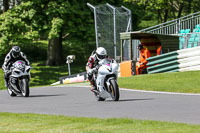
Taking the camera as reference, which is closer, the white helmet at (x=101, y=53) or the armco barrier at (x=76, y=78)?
the white helmet at (x=101, y=53)

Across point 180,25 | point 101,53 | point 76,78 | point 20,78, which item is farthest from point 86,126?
point 180,25

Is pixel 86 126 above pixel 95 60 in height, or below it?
below

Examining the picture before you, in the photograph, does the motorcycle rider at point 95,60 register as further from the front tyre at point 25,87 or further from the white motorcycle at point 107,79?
the front tyre at point 25,87

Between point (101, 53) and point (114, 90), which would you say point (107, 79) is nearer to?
point (114, 90)

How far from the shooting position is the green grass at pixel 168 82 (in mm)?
17266

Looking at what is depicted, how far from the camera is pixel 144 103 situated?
41.6 ft

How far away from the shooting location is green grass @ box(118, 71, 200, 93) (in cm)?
1727

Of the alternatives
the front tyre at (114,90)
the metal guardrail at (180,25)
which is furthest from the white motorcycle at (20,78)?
the metal guardrail at (180,25)

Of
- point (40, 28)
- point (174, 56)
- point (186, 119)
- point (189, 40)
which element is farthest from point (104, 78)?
point (40, 28)

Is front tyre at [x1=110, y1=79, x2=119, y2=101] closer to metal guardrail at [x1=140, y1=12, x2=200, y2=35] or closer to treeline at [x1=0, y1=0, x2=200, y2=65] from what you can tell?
metal guardrail at [x1=140, y1=12, x2=200, y2=35]

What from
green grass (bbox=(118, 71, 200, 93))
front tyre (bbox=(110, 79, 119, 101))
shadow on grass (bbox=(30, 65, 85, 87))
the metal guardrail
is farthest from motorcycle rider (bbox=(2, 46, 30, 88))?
shadow on grass (bbox=(30, 65, 85, 87))

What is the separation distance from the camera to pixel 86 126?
825 centimetres

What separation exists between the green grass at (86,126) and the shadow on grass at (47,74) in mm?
26490

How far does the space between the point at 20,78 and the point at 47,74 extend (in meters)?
21.2
